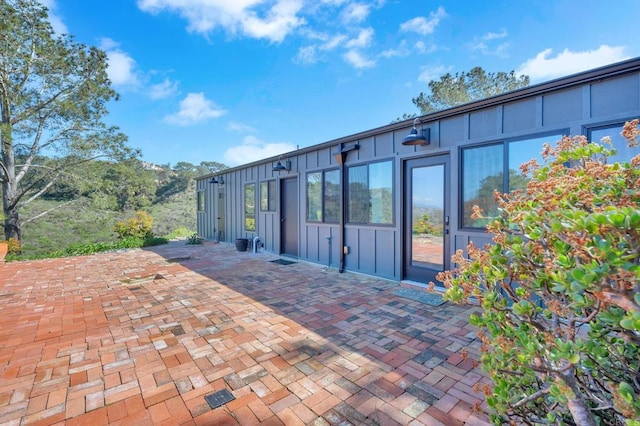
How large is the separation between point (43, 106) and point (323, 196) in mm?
9126

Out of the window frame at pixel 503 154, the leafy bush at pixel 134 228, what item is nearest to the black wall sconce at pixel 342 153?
the window frame at pixel 503 154

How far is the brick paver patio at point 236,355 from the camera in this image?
5.89 ft

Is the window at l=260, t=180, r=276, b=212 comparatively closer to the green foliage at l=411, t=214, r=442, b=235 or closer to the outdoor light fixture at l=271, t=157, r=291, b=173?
the outdoor light fixture at l=271, t=157, r=291, b=173

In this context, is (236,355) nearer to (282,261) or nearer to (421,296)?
(421,296)

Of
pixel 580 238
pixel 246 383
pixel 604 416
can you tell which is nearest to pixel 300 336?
pixel 246 383

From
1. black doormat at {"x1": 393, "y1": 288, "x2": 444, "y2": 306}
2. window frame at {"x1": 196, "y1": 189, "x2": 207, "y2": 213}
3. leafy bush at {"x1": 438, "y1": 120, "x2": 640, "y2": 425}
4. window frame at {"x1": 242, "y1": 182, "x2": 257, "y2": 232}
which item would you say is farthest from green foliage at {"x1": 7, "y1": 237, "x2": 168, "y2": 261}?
leafy bush at {"x1": 438, "y1": 120, "x2": 640, "y2": 425}

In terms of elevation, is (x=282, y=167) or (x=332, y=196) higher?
(x=282, y=167)

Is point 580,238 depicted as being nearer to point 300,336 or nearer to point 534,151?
point 300,336

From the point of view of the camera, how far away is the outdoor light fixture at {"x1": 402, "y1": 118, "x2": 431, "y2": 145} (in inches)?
159

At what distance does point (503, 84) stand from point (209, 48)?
11.2m

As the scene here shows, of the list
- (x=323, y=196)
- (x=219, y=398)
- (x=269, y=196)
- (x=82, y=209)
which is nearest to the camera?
(x=219, y=398)

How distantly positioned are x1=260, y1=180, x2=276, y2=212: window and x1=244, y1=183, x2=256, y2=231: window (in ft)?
1.37

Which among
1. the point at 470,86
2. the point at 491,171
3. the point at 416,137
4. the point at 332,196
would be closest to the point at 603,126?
the point at 491,171

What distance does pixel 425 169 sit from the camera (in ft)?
14.4
